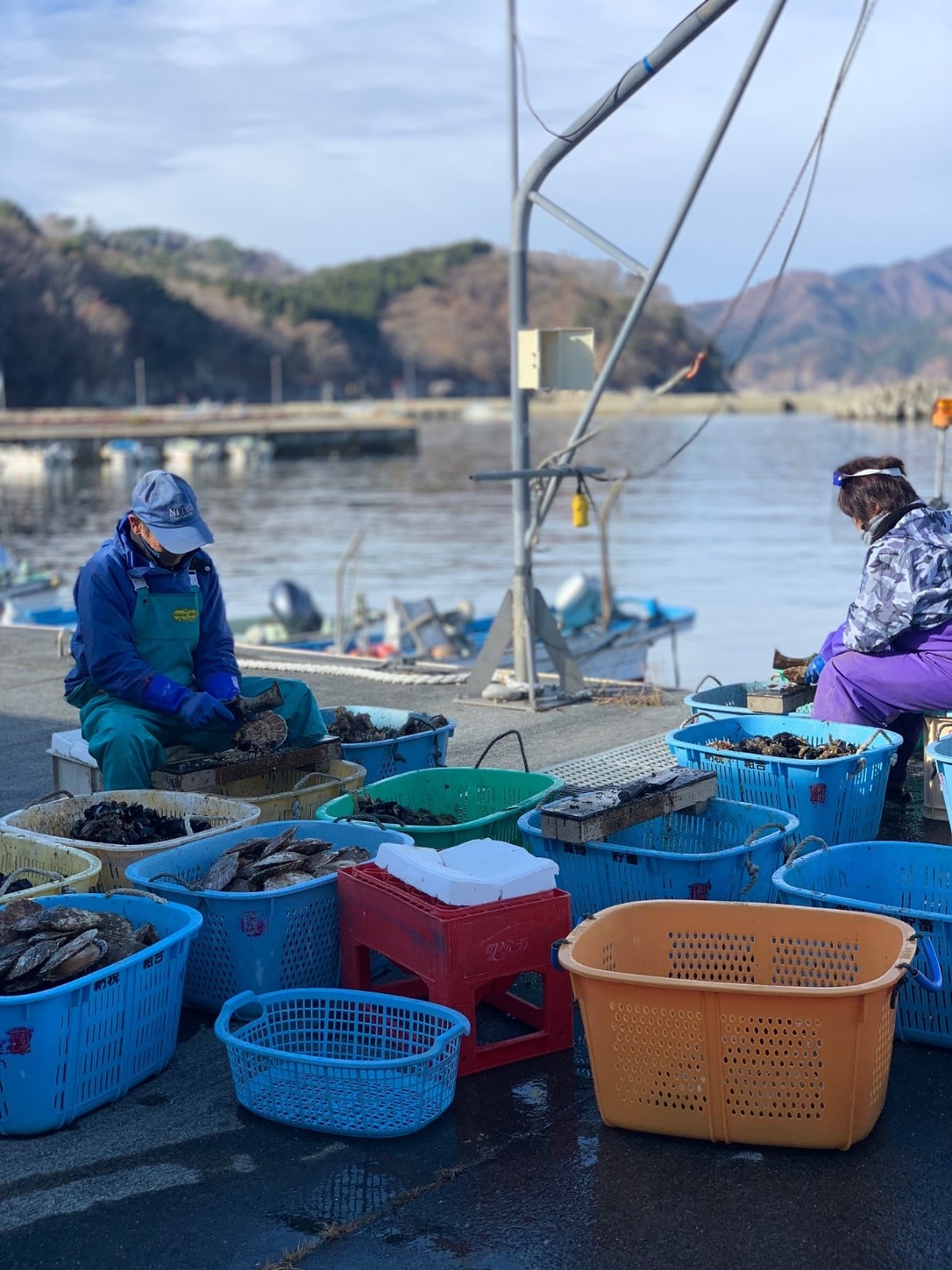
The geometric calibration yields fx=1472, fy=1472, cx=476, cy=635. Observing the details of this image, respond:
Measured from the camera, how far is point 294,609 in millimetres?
17344

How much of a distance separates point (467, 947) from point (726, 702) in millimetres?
2742

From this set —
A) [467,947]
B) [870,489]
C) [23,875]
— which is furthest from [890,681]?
[23,875]

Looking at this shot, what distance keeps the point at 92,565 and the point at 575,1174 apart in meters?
2.62

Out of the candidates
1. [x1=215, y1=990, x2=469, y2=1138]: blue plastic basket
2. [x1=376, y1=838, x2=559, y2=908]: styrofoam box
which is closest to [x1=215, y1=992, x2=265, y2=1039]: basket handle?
[x1=215, y1=990, x2=469, y2=1138]: blue plastic basket

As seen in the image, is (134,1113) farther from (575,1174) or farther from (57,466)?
(57,466)

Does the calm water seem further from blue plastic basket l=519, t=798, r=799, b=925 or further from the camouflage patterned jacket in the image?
blue plastic basket l=519, t=798, r=799, b=925

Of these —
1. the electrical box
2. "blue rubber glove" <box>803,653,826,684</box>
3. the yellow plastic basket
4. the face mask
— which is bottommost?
the yellow plastic basket

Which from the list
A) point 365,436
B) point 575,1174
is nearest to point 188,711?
point 575,1174

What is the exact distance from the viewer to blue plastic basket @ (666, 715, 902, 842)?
15.6ft

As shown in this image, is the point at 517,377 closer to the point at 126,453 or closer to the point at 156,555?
the point at 156,555

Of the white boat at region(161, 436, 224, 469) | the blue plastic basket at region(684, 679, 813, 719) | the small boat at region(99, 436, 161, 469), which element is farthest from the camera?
the white boat at region(161, 436, 224, 469)

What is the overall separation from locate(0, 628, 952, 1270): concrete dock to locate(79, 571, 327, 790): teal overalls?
1.37 m

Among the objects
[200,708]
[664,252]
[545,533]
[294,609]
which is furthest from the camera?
[545,533]

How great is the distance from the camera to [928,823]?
5391mm
